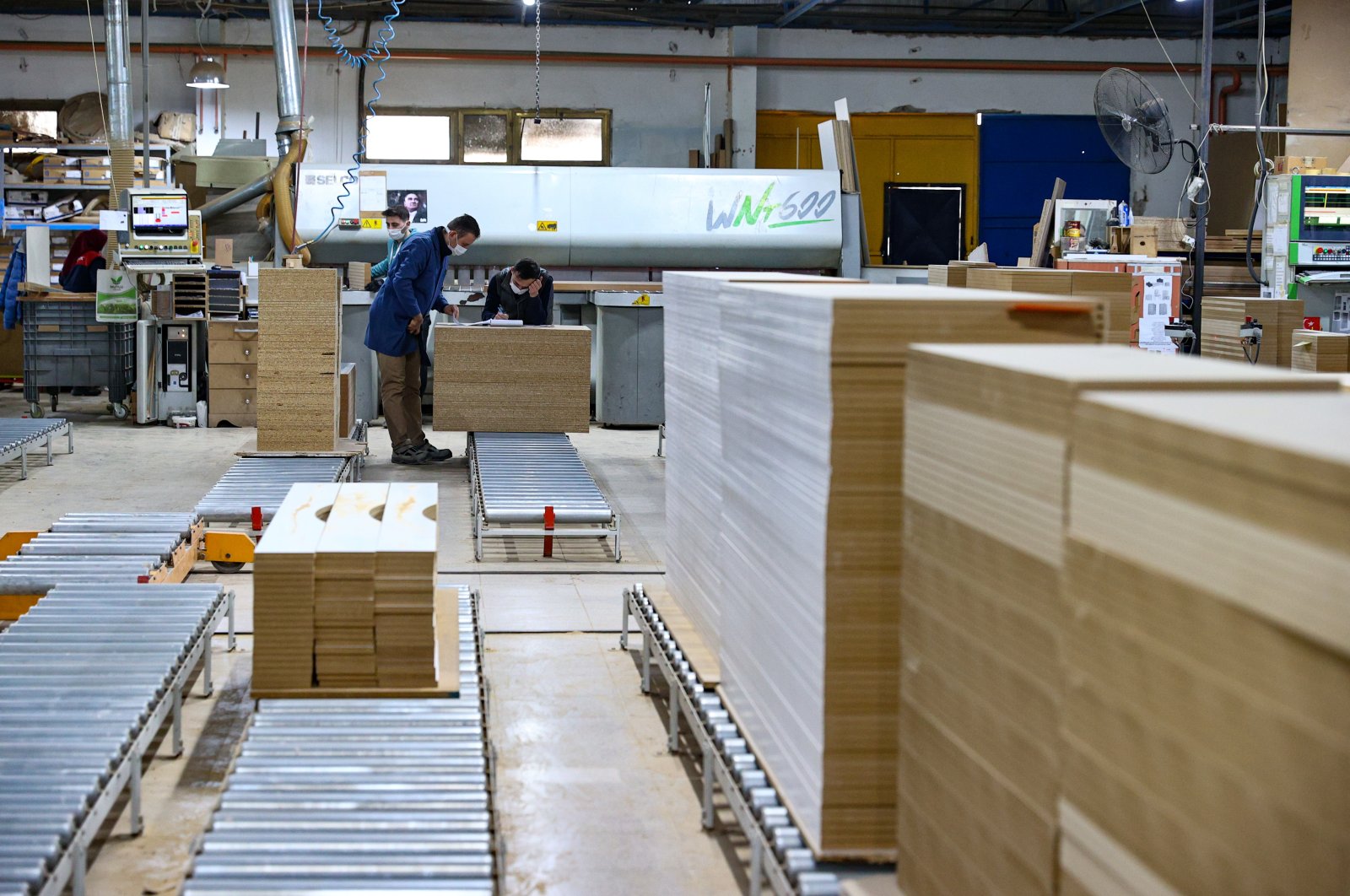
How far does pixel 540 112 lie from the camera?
1548 cm

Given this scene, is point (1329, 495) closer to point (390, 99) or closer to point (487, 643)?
point (487, 643)

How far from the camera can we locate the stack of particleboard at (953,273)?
7.04 metres

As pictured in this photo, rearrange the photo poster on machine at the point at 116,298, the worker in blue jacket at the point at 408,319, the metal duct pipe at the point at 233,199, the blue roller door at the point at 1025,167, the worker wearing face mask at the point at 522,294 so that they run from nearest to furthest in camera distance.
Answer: the worker in blue jacket at the point at 408,319 → the worker wearing face mask at the point at 522,294 → the photo poster on machine at the point at 116,298 → the metal duct pipe at the point at 233,199 → the blue roller door at the point at 1025,167

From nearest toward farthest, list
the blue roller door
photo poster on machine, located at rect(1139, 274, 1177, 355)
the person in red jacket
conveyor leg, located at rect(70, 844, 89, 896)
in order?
conveyor leg, located at rect(70, 844, 89, 896), photo poster on machine, located at rect(1139, 274, 1177, 355), the person in red jacket, the blue roller door

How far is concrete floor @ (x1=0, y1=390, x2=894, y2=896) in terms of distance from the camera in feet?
11.9

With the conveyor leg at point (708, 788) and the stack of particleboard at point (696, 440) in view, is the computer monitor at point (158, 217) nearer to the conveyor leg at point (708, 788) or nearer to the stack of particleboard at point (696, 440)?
the stack of particleboard at point (696, 440)

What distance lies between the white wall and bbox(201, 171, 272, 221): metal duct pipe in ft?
4.78

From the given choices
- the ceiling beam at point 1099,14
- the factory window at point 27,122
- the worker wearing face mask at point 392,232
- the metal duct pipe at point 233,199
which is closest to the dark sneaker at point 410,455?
the worker wearing face mask at point 392,232

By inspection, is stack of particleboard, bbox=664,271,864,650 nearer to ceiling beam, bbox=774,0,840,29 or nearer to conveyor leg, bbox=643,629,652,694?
conveyor leg, bbox=643,629,652,694

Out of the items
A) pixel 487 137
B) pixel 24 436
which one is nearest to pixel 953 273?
pixel 24 436

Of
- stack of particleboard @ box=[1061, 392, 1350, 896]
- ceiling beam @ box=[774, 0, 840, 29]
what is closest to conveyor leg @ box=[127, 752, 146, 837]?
stack of particleboard @ box=[1061, 392, 1350, 896]

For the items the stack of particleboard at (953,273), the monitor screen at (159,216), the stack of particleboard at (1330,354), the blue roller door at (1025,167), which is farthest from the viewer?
the blue roller door at (1025,167)

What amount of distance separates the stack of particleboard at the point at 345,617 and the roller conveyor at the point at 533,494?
2.78 m

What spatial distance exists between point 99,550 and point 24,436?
350 centimetres
